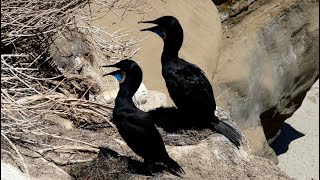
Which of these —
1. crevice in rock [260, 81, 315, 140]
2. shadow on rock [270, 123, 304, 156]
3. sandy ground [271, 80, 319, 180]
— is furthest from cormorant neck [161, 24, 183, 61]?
shadow on rock [270, 123, 304, 156]

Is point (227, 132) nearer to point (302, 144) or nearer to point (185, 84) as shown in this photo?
point (185, 84)

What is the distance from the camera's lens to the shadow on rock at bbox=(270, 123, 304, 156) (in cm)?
1593

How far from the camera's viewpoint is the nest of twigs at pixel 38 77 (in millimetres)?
6105

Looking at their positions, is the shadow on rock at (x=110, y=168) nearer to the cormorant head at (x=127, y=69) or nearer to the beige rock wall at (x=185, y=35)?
the cormorant head at (x=127, y=69)

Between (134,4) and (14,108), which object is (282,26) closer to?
(134,4)

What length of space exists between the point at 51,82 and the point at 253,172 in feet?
6.77

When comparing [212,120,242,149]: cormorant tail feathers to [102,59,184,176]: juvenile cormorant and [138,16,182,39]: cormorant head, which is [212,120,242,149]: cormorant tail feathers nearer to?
[138,16,182,39]: cormorant head

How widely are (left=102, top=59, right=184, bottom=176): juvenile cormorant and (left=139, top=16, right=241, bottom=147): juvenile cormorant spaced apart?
3.85 ft

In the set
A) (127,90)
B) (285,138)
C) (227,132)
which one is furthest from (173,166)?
(285,138)

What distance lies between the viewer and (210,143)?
23.5ft

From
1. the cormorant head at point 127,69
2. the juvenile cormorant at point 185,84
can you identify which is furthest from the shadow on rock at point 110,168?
the juvenile cormorant at point 185,84

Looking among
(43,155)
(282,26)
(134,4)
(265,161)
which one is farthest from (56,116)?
(282,26)

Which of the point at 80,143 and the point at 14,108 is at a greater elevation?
the point at 14,108

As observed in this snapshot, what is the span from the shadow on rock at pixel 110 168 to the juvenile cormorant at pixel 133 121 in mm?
199
